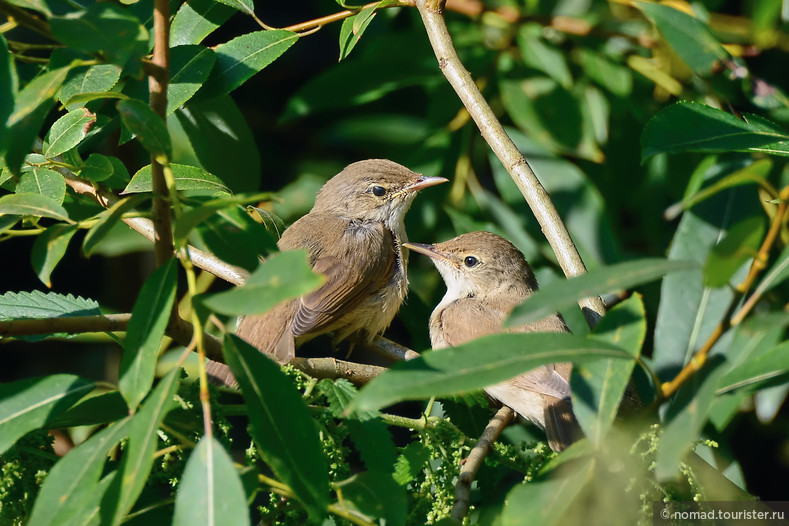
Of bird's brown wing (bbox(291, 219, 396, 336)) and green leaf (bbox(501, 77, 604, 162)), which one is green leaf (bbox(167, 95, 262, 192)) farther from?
green leaf (bbox(501, 77, 604, 162))

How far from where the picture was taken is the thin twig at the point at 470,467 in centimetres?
213

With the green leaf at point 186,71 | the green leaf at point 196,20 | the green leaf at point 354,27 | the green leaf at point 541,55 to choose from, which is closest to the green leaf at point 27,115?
the green leaf at point 186,71

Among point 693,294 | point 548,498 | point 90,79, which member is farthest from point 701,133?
point 90,79

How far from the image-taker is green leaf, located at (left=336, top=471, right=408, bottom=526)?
1746 millimetres

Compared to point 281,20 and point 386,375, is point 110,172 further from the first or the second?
point 281,20

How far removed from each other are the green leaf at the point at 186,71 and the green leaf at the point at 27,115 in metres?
0.84

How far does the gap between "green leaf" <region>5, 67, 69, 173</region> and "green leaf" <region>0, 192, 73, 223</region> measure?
0.25m

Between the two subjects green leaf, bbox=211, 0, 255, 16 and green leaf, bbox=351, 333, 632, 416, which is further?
green leaf, bbox=211, 0, 255, 16

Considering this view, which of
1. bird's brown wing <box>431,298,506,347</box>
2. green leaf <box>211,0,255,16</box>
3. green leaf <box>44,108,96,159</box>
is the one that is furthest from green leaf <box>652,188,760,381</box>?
green leaf <box>44,108,96,159</box>

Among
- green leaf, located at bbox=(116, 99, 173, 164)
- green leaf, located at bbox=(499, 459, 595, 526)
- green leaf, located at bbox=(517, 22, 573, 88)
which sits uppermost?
green leaf, located at bbox=(116, 99, 173, 164)

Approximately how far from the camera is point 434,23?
3.29 meters

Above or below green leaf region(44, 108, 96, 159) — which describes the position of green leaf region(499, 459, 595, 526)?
below

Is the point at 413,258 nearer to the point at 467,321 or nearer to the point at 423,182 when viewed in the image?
the point at 423,182

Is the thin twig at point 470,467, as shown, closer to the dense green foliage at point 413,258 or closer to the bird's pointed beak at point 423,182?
the dense green foliage at point 413,258
